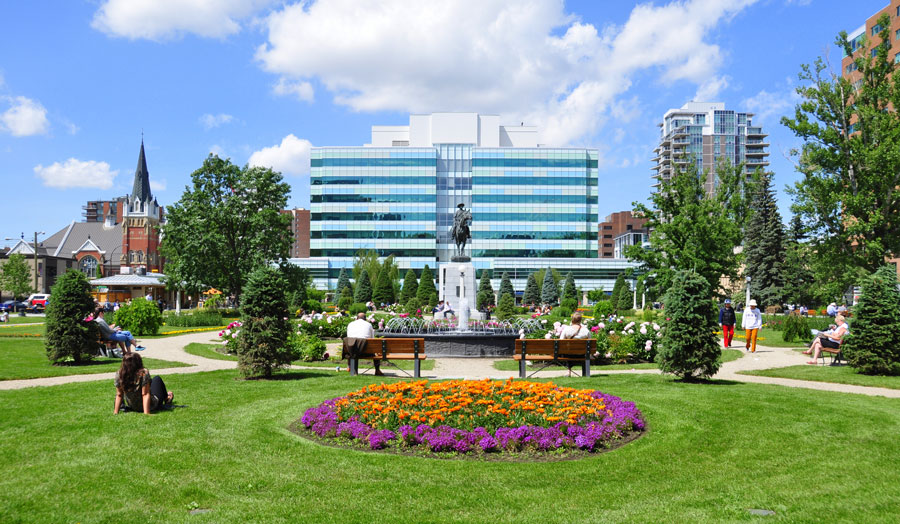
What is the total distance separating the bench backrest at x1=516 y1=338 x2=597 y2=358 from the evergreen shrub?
19161mm

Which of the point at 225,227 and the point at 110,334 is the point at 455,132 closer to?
the point at 225,227

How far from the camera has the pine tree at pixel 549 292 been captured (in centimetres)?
7325

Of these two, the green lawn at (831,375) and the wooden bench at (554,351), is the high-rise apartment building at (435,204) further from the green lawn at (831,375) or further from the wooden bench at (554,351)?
the wooden bench at (554,351)

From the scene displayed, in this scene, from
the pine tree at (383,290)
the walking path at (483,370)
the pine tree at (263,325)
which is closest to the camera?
the pine tree at (263,325)

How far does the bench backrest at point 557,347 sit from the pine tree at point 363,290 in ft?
172

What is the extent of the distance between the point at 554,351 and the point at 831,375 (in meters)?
6.49

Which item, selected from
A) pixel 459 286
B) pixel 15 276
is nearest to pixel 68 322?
pixel 459 286

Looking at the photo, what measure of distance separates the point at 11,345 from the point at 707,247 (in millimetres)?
31255

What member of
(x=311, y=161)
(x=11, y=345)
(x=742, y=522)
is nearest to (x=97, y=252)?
(x=311, y=161)

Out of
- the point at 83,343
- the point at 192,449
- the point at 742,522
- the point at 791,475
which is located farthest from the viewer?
the point at 83,343

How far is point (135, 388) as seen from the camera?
9.52 meters

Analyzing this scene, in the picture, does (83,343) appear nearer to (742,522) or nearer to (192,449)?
(192,449)

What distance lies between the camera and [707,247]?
33.7 m

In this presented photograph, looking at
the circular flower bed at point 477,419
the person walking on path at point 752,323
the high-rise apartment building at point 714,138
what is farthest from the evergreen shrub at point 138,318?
the high-rise apartment building at point 714,138
